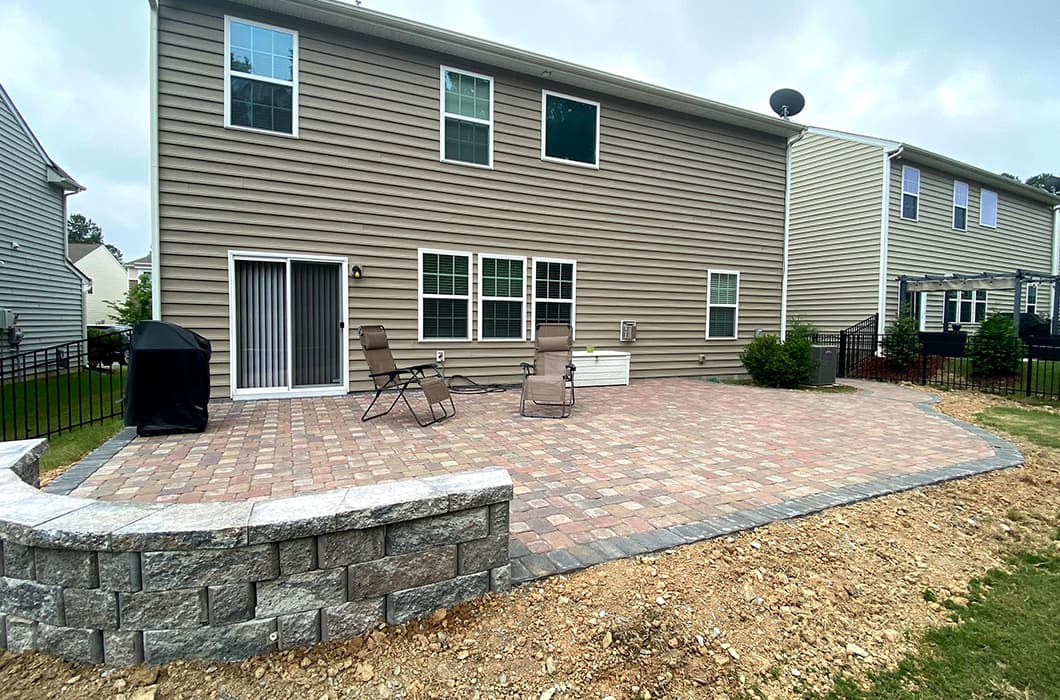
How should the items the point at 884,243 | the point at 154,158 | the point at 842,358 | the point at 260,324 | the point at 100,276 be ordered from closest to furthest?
the point at 154,158 < the point at 260,324 < the point at 842,358 < the point at 884,243 < the point at 100,276

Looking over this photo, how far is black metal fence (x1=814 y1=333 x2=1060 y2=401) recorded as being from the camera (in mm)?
8856

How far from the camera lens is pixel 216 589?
1.76 metres

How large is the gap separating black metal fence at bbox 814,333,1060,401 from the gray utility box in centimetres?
160

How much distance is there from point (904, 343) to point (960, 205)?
23.6 feet

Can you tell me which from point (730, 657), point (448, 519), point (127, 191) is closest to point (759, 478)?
point (730, 657)

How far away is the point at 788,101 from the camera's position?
10.9 metres

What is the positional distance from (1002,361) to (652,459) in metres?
9.49

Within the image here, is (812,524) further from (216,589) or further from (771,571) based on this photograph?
(216,589)

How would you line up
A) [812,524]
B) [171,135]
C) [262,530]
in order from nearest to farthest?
[262,530] → [812,524] → [171,135]

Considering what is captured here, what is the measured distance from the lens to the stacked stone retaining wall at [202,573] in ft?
5.65

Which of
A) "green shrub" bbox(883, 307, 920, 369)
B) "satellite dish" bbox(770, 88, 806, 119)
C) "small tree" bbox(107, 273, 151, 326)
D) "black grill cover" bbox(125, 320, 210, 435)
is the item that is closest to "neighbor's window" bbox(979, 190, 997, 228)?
"green shrub" bbox(883, 307, 920, 369)

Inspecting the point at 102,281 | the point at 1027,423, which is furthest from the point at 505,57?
the point at 102,281

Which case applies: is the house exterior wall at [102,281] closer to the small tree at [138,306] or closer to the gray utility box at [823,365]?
the small tree at [138,306]

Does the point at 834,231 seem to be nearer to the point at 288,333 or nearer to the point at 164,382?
the point at 288,333
